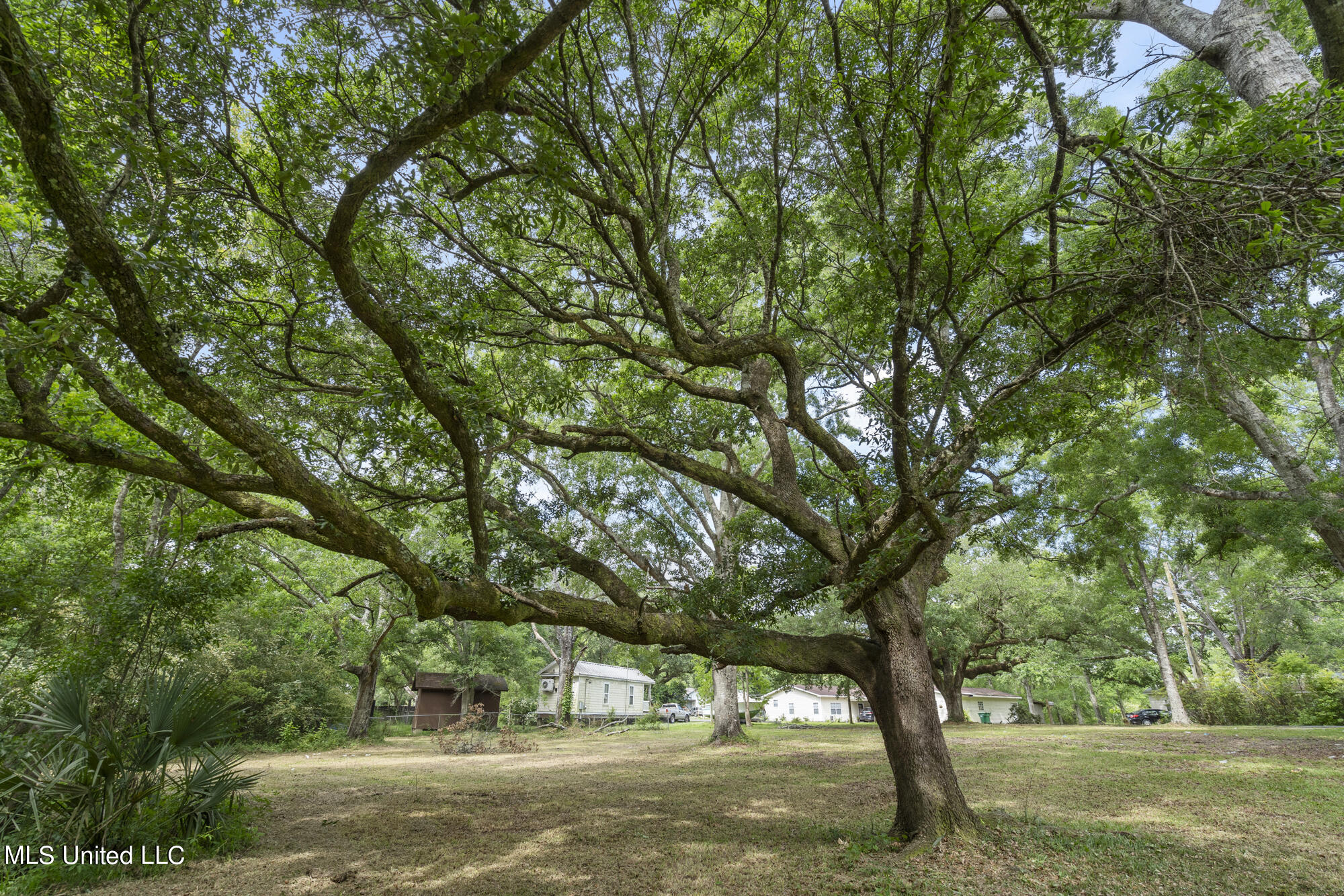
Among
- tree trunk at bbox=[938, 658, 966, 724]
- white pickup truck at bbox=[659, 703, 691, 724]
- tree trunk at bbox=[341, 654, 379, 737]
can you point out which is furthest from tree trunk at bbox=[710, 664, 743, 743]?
white pickup truck at bbox=[659, 703, 691, 724]

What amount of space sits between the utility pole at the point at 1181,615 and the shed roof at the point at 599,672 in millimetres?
29865

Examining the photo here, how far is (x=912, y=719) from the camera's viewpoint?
19.7 feet

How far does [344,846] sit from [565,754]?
11.1 metres

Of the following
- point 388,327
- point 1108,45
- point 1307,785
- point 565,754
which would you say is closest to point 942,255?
point 1108,45

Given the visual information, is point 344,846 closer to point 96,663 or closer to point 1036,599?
point 96,663

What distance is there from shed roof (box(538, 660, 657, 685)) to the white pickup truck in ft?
7.53

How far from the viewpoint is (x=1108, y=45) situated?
4289mm

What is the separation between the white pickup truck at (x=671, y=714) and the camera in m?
38.7

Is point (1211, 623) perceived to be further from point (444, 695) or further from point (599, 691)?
point (444, 695)

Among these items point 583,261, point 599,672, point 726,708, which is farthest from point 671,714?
point 583,261

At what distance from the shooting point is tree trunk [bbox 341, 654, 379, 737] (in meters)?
19.4

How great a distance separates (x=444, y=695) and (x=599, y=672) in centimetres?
1322

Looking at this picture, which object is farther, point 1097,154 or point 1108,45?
point 1108,45

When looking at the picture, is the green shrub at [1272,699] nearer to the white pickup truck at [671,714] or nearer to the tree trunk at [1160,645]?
the tree trunk at [1160,645]
